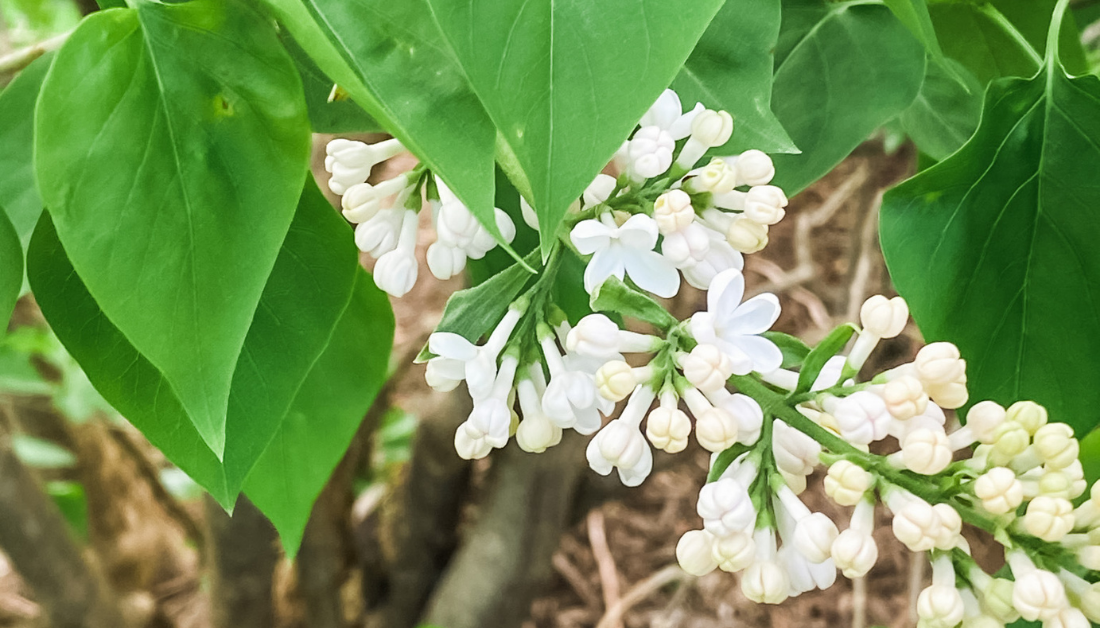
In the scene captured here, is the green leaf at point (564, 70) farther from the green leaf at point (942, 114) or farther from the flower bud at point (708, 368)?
the green leaf at point (942, 114)

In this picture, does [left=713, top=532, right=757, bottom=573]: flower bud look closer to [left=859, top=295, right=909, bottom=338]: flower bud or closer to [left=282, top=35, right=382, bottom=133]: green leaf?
[left=859, top=295, right=909, bottom=338]: flower bud

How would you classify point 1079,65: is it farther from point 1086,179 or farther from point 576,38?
point 576,38

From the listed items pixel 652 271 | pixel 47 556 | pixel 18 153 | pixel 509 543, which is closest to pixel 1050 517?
pixel 652 271

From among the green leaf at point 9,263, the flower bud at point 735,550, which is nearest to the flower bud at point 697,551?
the flower bud at point 735,550

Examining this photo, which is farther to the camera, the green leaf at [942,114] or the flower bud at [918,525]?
the green leaf at [942,114]

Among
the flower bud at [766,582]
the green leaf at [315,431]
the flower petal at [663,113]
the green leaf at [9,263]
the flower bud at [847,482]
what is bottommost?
the green leaf at [315,431]

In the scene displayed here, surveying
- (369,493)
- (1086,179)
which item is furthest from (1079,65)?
(369,493)
